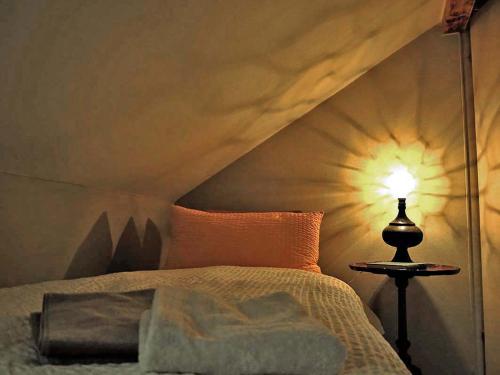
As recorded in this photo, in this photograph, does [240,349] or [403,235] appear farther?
[403,235]

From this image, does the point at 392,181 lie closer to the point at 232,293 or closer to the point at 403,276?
the point at 403,276

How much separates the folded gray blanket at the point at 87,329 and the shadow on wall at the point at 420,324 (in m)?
1.86

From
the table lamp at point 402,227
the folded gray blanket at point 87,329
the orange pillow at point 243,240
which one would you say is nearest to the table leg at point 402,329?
the table lamp at point 402,227

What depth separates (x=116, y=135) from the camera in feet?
5.65

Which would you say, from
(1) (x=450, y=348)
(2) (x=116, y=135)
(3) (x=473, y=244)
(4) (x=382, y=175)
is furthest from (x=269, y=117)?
(1) (x=450, y=348)

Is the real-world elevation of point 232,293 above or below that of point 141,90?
below

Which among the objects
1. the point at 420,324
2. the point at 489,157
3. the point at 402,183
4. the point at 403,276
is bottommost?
the point at 420,324

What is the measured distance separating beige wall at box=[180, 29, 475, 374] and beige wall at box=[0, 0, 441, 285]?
0.42 ft

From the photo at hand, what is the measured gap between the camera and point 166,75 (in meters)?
1.52

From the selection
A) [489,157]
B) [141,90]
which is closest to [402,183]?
[489,157]

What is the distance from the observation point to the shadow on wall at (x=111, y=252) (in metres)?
2.06

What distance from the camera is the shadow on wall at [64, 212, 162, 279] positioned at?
206 centimetres

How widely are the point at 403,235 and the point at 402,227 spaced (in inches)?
1.6

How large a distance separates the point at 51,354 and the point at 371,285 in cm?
207
